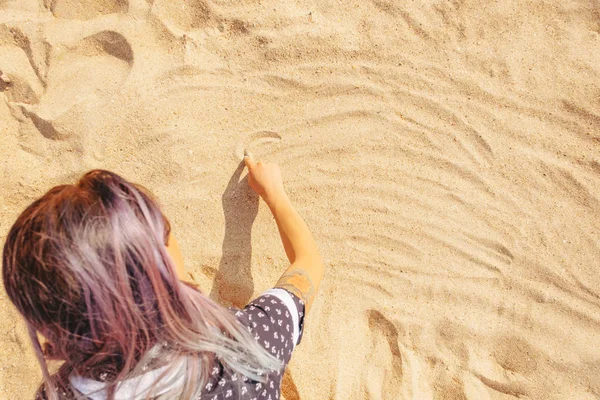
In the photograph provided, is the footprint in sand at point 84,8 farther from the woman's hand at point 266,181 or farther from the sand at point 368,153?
the woman's hand at point 266,181

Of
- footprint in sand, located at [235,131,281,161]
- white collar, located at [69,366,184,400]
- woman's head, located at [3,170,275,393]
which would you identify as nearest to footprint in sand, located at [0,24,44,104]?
footprint in sand, located at [235,131,281,161]

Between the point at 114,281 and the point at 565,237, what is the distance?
204cm

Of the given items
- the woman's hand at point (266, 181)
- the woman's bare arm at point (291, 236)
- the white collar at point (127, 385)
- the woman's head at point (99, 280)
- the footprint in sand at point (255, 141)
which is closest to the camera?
the woman's head at point (99, 280)

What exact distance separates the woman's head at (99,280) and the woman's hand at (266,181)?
938 millimetres

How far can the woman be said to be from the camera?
106 centimetres

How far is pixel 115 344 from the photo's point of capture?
3.69ft

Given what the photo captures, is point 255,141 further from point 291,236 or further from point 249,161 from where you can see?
point 291,236

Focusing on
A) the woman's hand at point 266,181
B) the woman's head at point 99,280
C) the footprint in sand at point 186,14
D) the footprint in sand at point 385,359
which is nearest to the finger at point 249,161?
the woman's hand at point 266,181

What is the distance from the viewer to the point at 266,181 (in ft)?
7.08

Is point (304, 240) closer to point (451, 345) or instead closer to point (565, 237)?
point (451, 345)

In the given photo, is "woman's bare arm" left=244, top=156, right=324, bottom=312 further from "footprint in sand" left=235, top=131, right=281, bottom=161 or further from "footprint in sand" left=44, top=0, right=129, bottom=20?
"footprint in sand" left=44, top=0, right=129, bottom=20

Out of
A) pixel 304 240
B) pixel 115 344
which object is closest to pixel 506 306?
pixel 304 240

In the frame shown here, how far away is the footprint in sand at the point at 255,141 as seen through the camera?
2.25m

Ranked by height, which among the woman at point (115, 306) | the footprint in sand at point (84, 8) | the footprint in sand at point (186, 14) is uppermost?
the footprint in sand at point (186, 14)
